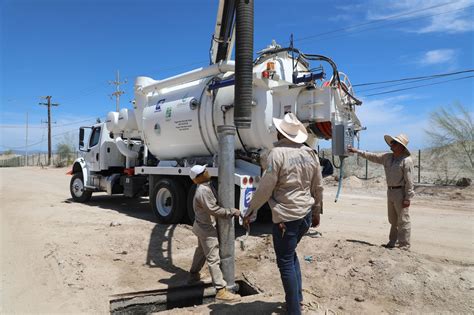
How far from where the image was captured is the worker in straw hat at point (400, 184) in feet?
20.7

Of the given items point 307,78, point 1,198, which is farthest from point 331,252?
point 1,198

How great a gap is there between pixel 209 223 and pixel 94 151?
934 centimetres

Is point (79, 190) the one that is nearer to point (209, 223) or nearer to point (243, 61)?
point (209, 223)

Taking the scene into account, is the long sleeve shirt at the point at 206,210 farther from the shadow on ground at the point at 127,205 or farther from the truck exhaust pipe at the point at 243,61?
the shadow on ground at the point at 127,205

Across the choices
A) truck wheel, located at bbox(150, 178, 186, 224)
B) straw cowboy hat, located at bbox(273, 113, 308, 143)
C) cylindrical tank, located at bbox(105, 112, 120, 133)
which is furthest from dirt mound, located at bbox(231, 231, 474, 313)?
cylindrical tank, located at bbox(105, 112, 120, 133)

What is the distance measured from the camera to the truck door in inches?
519

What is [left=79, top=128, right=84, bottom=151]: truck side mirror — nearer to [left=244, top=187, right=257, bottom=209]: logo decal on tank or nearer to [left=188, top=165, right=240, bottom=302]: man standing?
[left=244, top=187, right=257, bottom=209]: logo decal on tank

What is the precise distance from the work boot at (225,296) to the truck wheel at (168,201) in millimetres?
4243

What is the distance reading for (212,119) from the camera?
8.38 metres

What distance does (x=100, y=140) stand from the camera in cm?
1316

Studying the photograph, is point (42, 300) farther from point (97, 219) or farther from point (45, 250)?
point (97, 219)

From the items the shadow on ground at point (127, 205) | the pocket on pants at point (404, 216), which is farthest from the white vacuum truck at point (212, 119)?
the pocket on pants at point (404, 216)

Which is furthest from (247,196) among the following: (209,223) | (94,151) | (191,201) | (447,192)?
(447,192)

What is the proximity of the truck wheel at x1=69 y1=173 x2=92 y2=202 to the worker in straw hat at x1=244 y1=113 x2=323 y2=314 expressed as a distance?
11.1 m
